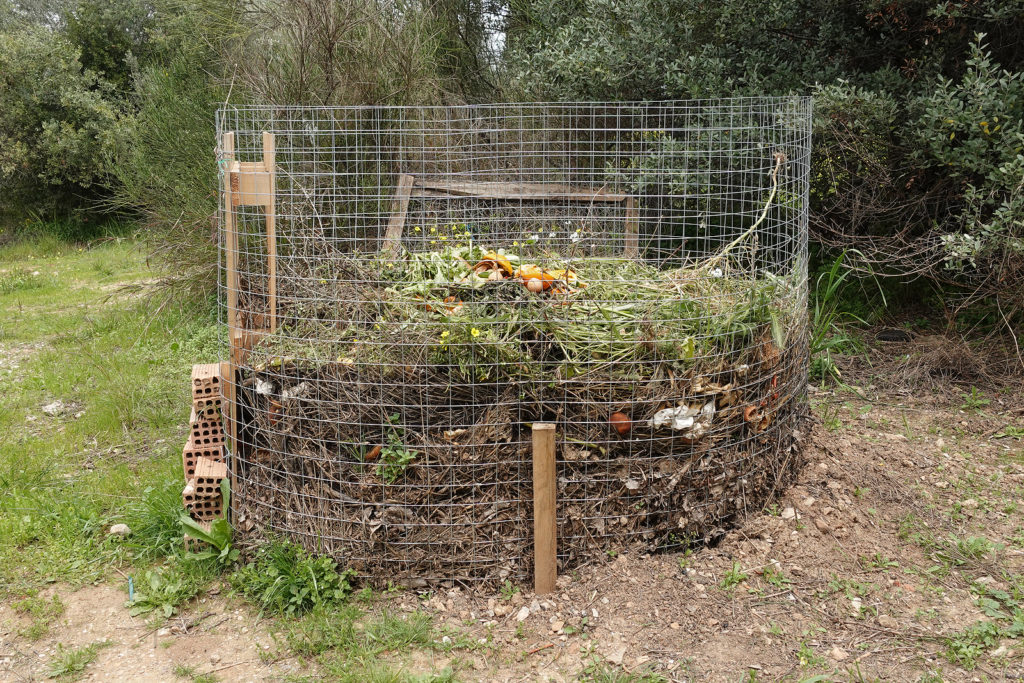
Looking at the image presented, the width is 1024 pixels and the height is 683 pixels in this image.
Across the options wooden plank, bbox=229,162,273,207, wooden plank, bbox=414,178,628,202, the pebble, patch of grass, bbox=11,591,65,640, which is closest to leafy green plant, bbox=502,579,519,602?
patch of grass, bbox=11,591,65,640

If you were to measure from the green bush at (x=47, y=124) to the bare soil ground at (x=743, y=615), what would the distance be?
1080cm

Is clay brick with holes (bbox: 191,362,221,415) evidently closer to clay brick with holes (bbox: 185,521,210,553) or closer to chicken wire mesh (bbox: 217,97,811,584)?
chicken wire mesh (bbox: 217,97,811,584)

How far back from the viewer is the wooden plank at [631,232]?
18.5 feet

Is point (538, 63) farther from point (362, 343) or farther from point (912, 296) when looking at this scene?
point (362, 343)

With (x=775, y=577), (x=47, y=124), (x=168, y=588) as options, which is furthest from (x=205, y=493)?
(x=47, y=124)

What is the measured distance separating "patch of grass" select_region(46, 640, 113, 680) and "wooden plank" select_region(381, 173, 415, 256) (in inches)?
111

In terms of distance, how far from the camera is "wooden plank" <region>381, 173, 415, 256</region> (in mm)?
5786

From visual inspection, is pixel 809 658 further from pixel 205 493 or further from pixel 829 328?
pixel 829 328

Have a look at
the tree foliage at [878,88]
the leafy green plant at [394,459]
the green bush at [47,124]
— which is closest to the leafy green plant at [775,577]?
the leafy green plant at [394,459]

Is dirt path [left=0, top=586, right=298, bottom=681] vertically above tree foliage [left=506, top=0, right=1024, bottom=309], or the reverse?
tree foliage [left=506, top=0, right=1024, bottom=309]

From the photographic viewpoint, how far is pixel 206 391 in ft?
13.0

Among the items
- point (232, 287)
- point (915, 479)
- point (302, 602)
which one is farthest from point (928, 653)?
point (232, 287)

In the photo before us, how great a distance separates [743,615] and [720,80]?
4.38 metres

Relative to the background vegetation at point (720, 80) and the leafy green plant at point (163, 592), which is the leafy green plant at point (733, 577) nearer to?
the leafy green plant at point (163, 592)
